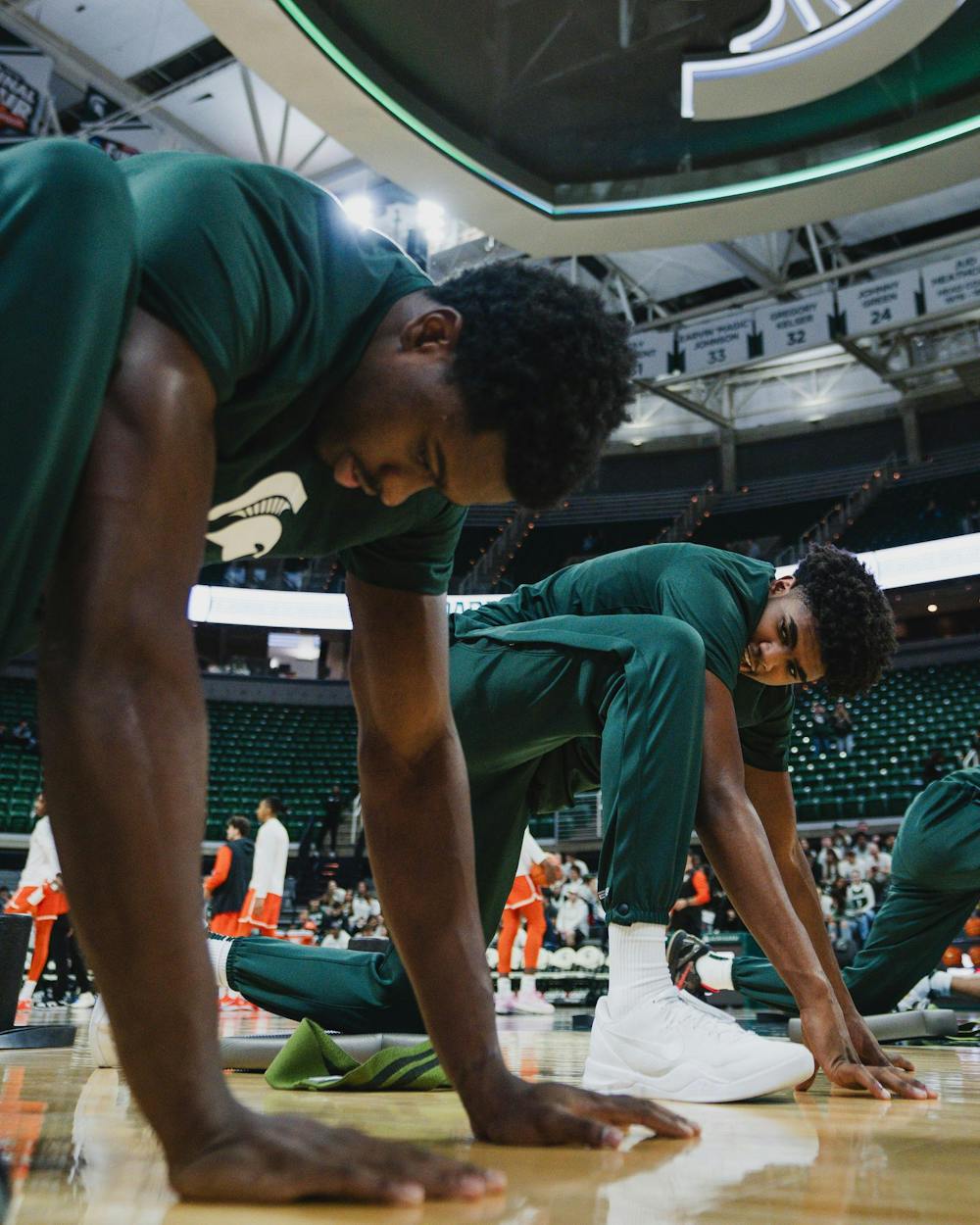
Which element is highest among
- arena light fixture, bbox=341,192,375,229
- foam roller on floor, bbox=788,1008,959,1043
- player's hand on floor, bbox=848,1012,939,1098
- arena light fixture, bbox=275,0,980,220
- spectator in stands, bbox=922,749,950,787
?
arena light fixture, bbox=341,192,375,229

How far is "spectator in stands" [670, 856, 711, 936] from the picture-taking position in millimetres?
A: 7680

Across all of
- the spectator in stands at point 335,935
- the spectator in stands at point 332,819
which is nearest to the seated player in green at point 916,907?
the spectator in stands at point 335,935

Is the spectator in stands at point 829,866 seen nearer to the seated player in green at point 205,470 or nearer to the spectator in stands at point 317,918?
the spectator in stands at point 317,918

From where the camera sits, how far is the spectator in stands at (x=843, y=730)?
16000mm

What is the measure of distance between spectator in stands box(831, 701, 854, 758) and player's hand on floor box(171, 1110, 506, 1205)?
52.7ft

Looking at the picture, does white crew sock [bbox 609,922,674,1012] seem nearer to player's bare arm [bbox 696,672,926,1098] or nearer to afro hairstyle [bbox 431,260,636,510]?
player's bare arm [bbox 696,672,926,1098]

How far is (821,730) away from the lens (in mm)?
16375

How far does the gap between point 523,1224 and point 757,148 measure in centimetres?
963

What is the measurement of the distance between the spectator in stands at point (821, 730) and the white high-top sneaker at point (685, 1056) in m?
15.5

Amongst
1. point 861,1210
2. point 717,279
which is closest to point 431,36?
point 861,1210

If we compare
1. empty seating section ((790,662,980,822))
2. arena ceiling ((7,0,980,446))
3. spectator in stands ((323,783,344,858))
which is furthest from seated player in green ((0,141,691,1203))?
spectator in stands ((323,783,344,858))

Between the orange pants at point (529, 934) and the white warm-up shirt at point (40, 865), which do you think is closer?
the white warm-up shirt at point (40, 865)

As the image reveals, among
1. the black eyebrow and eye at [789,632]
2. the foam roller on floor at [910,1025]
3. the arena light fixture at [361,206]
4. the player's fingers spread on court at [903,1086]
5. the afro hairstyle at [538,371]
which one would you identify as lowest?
the foam roller on floor at [910,1025]

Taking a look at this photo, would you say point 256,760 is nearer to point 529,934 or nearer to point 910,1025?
point 529,934
